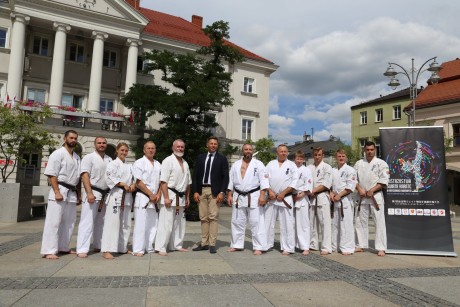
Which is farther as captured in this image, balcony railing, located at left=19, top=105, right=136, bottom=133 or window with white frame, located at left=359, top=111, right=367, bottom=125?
window with white frame, located at left=359, top=111, right=367, bottom=125

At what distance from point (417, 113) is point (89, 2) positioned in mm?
30341

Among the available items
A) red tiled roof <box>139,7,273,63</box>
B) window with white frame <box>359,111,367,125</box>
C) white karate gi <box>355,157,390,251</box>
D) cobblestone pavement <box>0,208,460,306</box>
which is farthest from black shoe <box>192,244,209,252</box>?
window with white frame <box>359,111,367,125</box>

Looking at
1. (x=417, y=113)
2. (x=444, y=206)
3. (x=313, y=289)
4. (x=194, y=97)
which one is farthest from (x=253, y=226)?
(x=417, y=113)

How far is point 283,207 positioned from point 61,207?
13.6 feet

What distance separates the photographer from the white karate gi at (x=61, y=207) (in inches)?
258

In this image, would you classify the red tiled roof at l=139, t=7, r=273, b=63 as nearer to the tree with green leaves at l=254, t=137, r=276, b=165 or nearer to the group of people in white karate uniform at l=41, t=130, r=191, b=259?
the tree with green leaves at l=254, t=137, r=276, b=165

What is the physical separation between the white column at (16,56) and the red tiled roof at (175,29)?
393 inches

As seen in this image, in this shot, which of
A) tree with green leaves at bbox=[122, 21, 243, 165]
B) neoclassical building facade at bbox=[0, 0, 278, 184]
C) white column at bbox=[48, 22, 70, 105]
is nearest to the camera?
tree with green leaves at bbox=[122, 21, 243, 165]

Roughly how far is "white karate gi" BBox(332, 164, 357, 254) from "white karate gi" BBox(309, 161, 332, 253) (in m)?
0.18

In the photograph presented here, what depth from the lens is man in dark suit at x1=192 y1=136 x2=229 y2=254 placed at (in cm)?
743

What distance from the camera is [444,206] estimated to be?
7852 mm

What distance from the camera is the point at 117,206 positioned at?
687cm

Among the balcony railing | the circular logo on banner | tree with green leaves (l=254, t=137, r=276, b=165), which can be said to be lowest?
the circular logo on banner

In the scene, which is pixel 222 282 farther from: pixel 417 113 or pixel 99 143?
pixel 417 113
